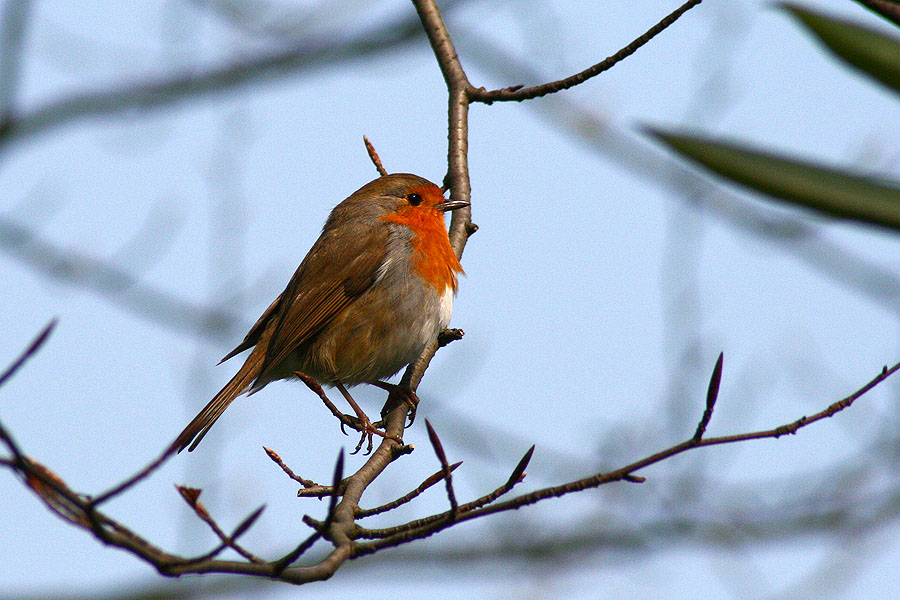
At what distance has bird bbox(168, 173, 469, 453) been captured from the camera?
409cm

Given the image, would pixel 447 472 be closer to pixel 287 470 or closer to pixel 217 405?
pixel 287 470

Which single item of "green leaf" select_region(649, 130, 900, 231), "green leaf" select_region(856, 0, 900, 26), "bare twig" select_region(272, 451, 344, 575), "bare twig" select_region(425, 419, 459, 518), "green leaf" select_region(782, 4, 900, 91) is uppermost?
"green leaf" select_region(856, 0, 900, 26)

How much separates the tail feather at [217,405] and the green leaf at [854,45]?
2426 mm

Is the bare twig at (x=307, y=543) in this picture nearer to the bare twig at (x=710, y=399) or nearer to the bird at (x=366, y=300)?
the bare twig at (x=710, y=399)

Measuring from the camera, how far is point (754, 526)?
6.95 m

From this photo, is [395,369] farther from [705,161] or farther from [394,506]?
[705,161]

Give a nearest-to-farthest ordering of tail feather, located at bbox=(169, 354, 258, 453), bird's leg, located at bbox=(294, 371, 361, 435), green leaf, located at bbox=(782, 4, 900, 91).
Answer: green leaf, located at bbox=(782, 4, 900, 91) < bird's leg, located at bbox=(294, 371, 361, 435) < tail feather, located at bbox=(169, 354, 258, 453)

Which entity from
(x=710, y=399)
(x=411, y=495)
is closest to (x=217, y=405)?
(x=411, y=495)

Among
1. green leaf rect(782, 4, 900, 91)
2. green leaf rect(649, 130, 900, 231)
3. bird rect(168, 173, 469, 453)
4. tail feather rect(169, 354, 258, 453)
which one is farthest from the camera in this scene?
bird rect(168, 173, 469, 453)

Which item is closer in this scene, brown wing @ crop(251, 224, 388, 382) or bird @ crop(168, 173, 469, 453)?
bird @ crop(168, 173, 469, 453)

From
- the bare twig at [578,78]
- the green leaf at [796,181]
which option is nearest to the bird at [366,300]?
the bare twig at [578,78]

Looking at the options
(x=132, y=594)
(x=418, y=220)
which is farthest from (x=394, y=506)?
(x=132, y=594)

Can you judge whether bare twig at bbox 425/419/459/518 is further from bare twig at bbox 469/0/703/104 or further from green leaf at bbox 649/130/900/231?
bare twig at bbox 469/0/703/104

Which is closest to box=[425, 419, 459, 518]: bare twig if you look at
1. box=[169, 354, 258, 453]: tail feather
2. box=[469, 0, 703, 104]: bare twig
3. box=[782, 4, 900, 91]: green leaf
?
box=[782, 4, 900, 91]: green leaf
